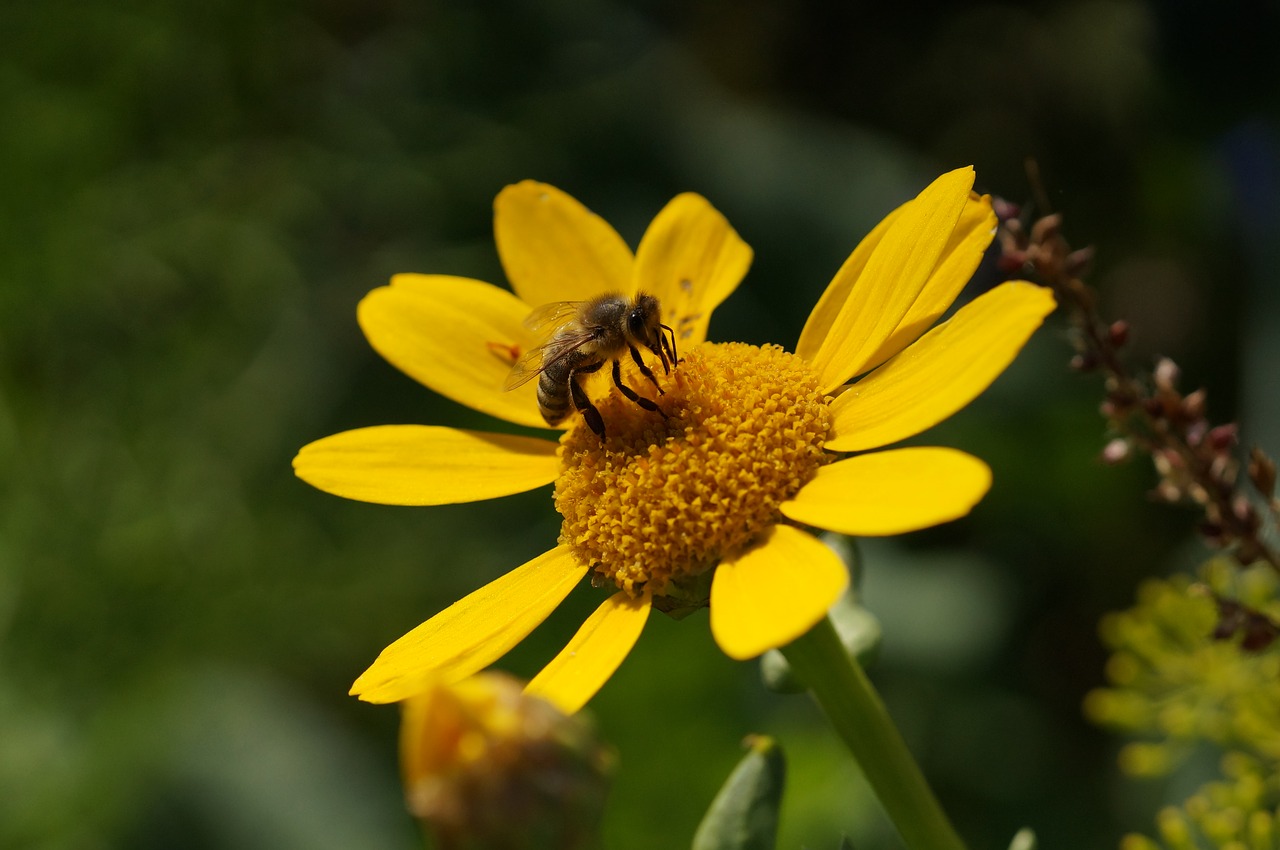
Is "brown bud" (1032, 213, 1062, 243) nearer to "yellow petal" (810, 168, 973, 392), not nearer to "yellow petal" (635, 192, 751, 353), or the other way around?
"yellow petal" (810, 168, 973, 392)

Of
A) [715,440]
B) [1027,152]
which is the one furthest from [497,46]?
[715,440]

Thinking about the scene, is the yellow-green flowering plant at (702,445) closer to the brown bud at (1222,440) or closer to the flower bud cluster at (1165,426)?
the flower bud cluster at (1165,426)

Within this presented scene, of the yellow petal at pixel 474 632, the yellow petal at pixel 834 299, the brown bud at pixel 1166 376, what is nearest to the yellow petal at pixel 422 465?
the yellow petal at pixel 474 632

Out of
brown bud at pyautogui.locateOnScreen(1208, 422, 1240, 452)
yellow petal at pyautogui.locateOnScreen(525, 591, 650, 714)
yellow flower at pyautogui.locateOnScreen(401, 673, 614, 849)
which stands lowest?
brown bud at pyautogui.locateOnScreen(1208, 422, 1240, 452)

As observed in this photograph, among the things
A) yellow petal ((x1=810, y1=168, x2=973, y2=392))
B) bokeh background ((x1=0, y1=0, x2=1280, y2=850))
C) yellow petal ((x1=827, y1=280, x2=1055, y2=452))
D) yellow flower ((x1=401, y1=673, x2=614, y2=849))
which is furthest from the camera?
bokeh background ((x1=0, y1=0, x2=1280, y2=850))

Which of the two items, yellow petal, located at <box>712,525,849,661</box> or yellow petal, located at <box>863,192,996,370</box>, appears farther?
yellow petal, located at <box>863,192,996,370</box>

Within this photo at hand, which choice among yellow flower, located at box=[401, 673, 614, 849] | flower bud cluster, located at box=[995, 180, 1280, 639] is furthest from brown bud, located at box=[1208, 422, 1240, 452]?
yellow flower, located at box=[401, 673, 614, 849]
